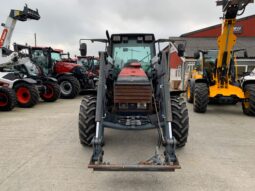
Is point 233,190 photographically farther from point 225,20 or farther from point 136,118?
point 225,20

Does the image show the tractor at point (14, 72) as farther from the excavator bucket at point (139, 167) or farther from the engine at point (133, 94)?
the excavator bucket at point (139, 167)

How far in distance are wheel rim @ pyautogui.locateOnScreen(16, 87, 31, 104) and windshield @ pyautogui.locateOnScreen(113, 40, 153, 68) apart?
17.8 ft

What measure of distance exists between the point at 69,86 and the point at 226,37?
8.00 meters

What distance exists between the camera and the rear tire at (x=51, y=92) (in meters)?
12.9

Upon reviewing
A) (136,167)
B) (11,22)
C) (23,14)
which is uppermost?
(23,14)

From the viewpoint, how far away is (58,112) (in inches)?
399

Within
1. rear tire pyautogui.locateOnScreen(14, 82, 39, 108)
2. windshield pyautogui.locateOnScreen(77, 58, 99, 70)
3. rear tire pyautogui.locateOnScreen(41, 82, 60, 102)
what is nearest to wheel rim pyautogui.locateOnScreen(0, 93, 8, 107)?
rear tire pyautogui.locateOnScreen(14, 82, 39, 108)

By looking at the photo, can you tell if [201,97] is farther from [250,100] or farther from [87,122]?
[87,122]

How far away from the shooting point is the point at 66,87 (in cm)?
1463

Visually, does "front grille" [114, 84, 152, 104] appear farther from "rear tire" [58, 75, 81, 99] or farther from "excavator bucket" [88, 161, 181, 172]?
"rear tire" [58, 75, 81, 99]

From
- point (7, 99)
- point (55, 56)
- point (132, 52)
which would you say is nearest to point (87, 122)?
point (132, 52)

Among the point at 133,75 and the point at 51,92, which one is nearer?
the point at 133,75

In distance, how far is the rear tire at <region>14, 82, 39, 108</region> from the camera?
11.0 m

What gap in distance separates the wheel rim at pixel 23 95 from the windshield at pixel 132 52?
5.44 meters
